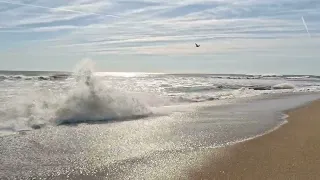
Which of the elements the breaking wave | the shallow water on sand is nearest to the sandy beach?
the shallow water on sand

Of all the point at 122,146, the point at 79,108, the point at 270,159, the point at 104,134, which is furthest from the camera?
the point at 79,108

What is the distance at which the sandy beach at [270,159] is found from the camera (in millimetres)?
5680

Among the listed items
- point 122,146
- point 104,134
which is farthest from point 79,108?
point 122,146

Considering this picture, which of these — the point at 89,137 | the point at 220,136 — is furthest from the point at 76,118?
the point at 220,136

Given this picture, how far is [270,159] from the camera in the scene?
659cm

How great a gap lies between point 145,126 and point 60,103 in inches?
150

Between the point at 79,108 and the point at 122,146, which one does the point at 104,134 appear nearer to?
the point at 122,146

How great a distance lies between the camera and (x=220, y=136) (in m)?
8.86

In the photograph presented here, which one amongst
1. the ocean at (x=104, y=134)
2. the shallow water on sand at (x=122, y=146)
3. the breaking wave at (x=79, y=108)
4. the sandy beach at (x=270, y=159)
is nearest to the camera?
the sandy beach at (x=270, y=159)

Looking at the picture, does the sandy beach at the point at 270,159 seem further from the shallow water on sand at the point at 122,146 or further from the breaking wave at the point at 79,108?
the breaking wave at the point at 79,108

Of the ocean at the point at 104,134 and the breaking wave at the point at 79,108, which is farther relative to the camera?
the breaking wave at the point at 79,108

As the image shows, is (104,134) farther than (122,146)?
Yes

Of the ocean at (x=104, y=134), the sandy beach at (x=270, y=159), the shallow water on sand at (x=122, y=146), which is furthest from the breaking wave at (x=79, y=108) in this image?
the sandy beach at (x=270, y=159)

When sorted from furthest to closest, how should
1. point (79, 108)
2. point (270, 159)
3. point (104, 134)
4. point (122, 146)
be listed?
point (79, 108) → point (104, 134) → point (122, 146) → point (270, 159)
